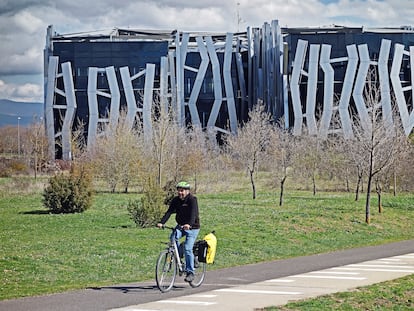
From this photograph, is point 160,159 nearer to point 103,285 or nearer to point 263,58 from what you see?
point 103,285

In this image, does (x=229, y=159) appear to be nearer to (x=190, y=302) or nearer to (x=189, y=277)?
(x=189, y=277)

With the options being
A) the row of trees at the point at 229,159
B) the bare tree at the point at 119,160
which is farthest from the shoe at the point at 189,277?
the bare tree at the point at 119,160

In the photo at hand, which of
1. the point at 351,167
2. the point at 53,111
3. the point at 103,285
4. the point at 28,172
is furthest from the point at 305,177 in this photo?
the point at 103,285

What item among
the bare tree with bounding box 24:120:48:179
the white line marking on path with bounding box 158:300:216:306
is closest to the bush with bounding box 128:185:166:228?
the white line marking on path with bounding box 158:300:216:306

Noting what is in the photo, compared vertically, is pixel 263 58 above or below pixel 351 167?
above

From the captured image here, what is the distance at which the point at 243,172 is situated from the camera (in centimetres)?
6231

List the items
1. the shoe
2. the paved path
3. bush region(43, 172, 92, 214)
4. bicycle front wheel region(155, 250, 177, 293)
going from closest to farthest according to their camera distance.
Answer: the paved path → bicycle front wheel region(155, 250, 177, 293) → the shoe → bush region(43, 172, 92, 214)

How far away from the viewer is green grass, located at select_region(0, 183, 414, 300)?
55.1 ft

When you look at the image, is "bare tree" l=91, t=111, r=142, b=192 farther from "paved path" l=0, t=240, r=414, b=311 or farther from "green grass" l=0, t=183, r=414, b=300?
"paved path" l=0, t=240, r=414, b=311

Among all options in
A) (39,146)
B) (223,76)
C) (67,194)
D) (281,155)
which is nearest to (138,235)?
(67,194)

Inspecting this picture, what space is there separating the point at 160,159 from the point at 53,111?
37.0 m

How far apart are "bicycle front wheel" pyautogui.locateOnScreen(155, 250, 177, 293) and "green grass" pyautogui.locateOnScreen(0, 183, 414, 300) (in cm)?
185

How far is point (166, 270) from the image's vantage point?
13.8 meters

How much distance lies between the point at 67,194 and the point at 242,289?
20575 millimetres
